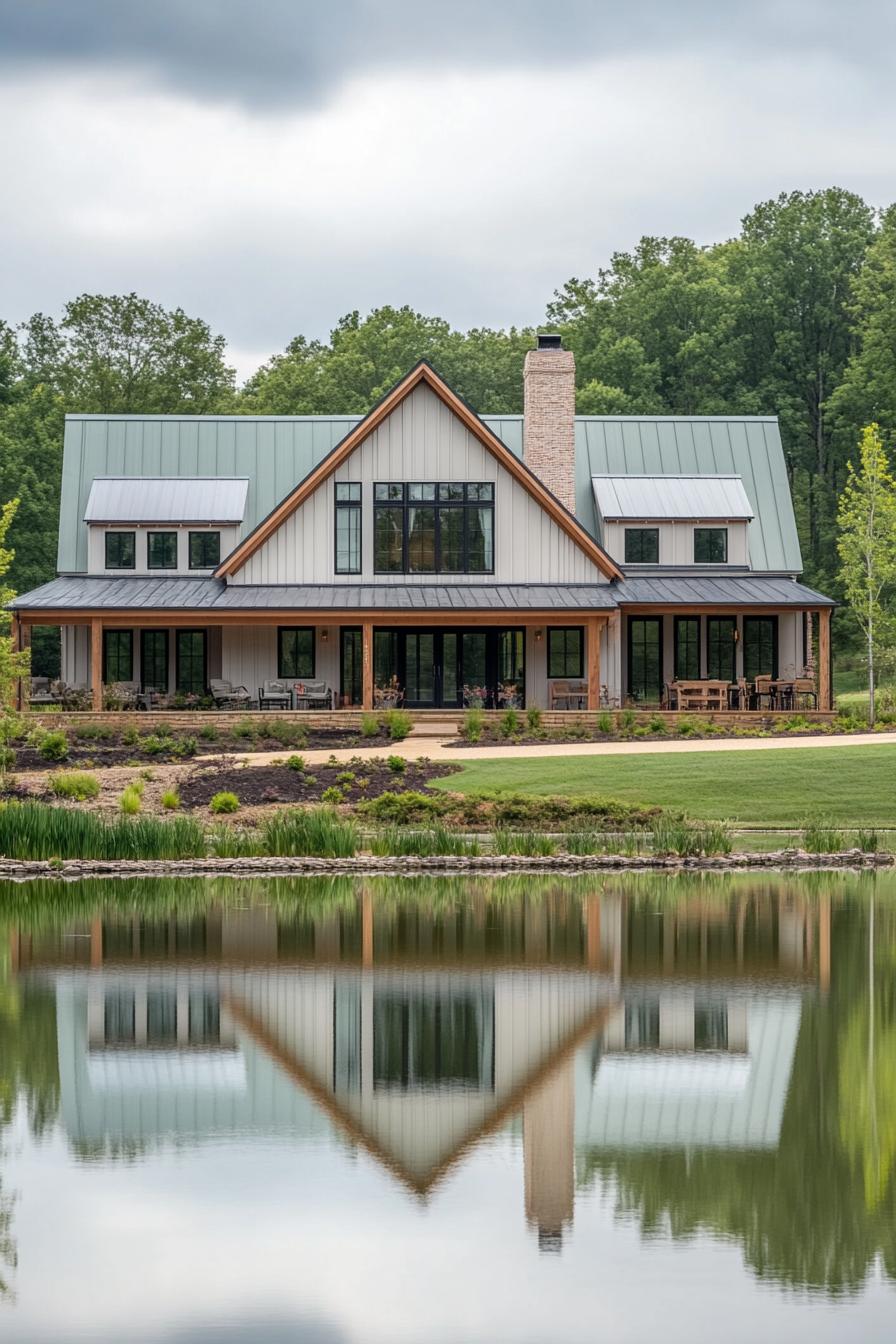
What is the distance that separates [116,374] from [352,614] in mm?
28230

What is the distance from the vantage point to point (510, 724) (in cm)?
3419

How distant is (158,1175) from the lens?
8.65 metres

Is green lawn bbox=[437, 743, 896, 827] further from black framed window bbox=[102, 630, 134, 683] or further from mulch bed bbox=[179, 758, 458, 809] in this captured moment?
black framed window bbox=[102, 630, 134, 683]

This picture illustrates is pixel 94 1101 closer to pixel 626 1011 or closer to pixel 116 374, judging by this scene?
pixel 626 1011

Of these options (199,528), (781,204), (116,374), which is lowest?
(199,528)

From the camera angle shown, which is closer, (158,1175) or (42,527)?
(158,1175)

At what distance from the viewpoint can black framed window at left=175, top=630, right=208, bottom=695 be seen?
40.8 meters

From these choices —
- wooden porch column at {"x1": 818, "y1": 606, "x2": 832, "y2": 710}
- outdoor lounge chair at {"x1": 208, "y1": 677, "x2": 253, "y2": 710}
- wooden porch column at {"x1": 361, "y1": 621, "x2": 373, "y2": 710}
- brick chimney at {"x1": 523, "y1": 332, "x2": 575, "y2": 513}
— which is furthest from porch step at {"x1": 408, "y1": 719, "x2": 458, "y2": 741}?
wooden porch column at {"x1": 818, "y1": 606, "x2": 832, "y2": 710}

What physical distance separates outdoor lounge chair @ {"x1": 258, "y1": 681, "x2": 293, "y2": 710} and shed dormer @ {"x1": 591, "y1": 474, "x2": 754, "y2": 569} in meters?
8.61

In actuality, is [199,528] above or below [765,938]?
above

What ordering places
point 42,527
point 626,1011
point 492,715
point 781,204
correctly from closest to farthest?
point 626,1011
point 492,715
point 42,527
point 781,204

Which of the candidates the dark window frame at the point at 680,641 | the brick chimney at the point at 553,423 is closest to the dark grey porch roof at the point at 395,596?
the dark window frame at the point at 680,641

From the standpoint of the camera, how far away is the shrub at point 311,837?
21.6 metres

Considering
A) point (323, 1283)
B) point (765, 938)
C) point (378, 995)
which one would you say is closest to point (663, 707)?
point (765, 938)
